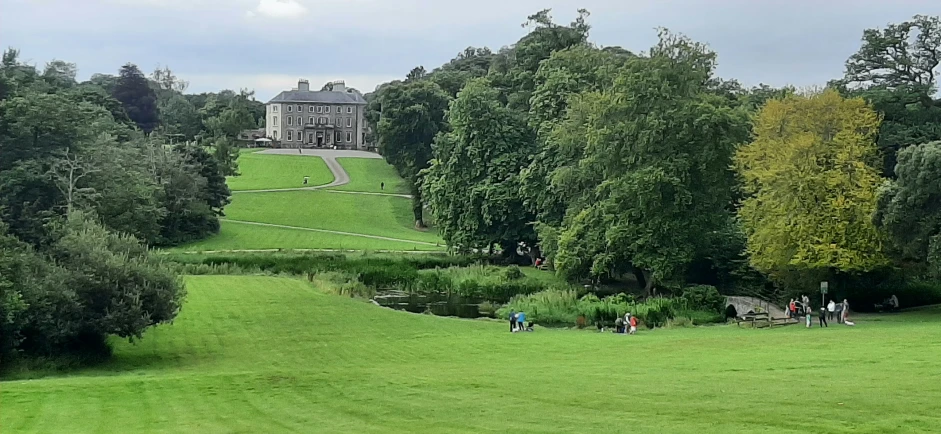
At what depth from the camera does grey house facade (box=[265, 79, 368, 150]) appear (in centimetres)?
15675

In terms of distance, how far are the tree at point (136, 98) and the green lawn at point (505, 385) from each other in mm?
101896

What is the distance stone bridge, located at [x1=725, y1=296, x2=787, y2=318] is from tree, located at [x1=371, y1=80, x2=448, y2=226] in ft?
159

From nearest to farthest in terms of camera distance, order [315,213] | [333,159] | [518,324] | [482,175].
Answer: [518,324]
[482,175]
[315,213]
[333,159]

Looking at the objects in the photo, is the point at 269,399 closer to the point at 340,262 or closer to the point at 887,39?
the point at 340,262

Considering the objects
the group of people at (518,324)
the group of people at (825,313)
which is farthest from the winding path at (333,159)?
the group of people at (825,313)

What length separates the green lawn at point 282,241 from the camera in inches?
2726

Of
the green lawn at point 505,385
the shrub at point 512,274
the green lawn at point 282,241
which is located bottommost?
the green lawn at point 505,385

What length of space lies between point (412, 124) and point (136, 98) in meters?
56.9

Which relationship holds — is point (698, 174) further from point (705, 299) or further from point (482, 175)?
point (482, 175)

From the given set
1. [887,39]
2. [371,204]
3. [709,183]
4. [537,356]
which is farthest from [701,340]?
[371,204]

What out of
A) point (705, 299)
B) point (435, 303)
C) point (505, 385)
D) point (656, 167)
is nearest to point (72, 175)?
point (435, 303)

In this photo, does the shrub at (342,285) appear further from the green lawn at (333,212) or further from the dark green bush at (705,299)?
the green lawn at (333,212)

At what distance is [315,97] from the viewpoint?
15862 cm

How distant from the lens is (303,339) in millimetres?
34094
